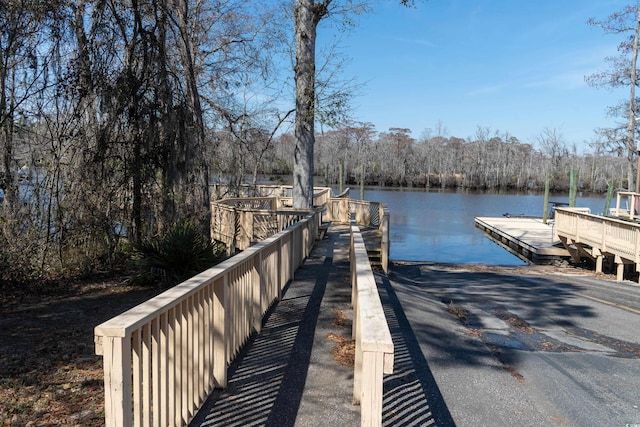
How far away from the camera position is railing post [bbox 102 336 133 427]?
2.09 m

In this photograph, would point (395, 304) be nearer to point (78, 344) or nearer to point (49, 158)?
point (78, 344)

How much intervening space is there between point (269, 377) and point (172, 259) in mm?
4769

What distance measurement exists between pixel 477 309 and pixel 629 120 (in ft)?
99.8

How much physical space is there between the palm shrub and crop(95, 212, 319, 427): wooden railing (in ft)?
12.2

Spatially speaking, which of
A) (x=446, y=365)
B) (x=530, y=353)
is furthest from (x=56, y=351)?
(x=530, y=353)

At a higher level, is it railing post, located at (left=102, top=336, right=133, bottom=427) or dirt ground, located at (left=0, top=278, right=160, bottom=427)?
railing post, located at (left=102, top=336, right=133, bottom=427)

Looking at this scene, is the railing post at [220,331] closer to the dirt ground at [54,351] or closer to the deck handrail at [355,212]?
the dirt ground at [54,351]

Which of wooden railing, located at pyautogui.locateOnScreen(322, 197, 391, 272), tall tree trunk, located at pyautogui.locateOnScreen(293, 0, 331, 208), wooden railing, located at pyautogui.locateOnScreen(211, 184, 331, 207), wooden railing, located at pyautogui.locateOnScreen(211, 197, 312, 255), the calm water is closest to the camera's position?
wooden railing, located at pyautogui.locateOnScreen(211, 197, 312, 255)

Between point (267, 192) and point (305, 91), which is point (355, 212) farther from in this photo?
point (267, 192)

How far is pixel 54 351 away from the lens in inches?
186

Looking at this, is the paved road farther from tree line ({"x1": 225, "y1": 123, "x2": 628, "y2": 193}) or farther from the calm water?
tree line ({"x1": 225, "y1": 123, "x2": 628, "y2": 193})

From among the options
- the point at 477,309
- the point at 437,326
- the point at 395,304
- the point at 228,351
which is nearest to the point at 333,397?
the point at 228,351

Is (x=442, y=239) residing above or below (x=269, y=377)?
below

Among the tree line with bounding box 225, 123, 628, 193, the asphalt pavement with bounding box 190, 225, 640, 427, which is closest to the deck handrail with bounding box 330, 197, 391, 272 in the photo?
the asphalt pavement with bounding box 190, 225, 640, 427
